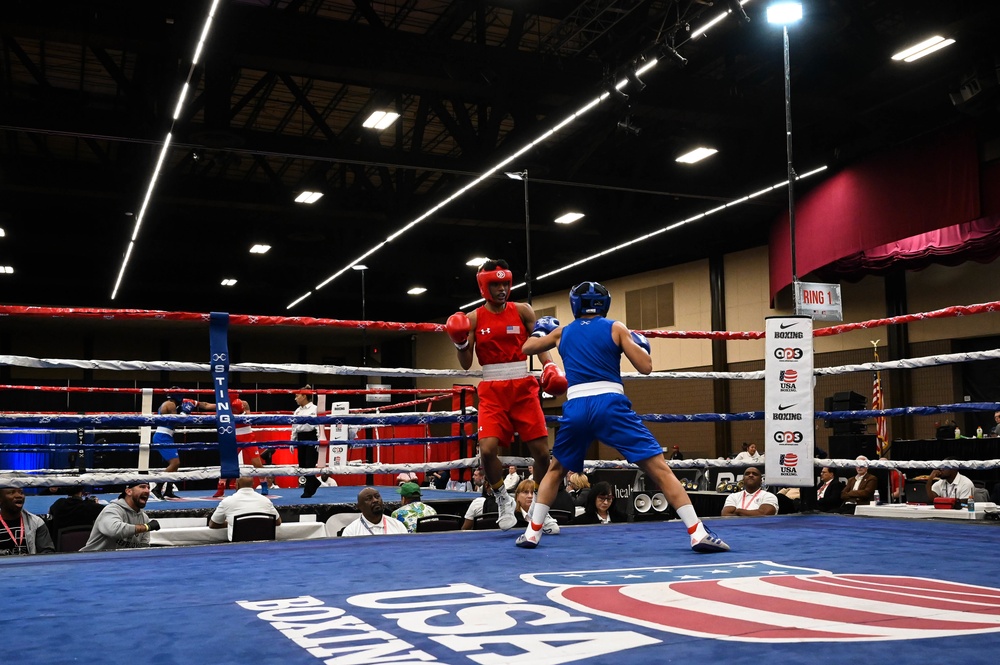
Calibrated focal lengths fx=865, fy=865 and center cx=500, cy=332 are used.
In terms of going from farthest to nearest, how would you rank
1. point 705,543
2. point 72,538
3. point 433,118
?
point 433,118, point 72,538, point 705,543

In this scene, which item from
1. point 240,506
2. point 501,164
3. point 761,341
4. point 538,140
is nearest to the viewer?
point 240,506

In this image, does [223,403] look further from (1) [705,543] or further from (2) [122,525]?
(1) [705,543]

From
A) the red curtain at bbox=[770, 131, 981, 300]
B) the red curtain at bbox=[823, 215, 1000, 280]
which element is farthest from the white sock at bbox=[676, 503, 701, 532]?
the red curtain at bbox=[823, 215, 1000, 280]

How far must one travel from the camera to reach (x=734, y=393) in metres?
14.6

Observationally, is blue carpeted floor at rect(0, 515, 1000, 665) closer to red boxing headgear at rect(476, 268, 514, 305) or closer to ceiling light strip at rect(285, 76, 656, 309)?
red boxing headgear at rect(476, 268, 514, 305)

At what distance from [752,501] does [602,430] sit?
3.29 metres

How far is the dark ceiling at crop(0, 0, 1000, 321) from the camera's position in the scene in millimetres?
7832

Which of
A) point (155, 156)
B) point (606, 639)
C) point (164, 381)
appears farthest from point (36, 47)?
point (164, 381)

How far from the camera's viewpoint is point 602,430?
3311mm

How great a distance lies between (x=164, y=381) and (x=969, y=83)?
19.8 metres

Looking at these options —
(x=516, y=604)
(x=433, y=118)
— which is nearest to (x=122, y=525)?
(x=516, y=604)

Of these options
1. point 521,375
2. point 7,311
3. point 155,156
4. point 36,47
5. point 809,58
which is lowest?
point 521,375

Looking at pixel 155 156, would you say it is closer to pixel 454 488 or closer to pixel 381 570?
pixel 454 488

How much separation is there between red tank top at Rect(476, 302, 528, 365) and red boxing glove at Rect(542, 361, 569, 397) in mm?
166
